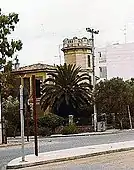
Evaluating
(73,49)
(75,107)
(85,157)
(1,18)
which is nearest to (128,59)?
(73,49)

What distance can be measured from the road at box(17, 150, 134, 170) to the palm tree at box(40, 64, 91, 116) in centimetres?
4492

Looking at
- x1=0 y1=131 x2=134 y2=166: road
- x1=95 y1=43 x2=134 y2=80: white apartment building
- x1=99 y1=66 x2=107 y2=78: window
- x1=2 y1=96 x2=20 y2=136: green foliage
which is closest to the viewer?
x1=0 y1=131 x2=134 y2=166: road

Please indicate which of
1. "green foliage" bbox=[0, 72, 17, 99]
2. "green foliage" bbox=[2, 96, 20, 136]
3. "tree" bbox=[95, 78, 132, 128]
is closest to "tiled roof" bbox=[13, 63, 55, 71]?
"green foliage" bbox=[2, 96, 20, 136]

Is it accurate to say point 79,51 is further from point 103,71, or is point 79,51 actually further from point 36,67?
point 103,71

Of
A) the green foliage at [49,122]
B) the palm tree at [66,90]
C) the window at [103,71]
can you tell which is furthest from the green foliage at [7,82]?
the window at [103,71]

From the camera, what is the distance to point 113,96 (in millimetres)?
61406

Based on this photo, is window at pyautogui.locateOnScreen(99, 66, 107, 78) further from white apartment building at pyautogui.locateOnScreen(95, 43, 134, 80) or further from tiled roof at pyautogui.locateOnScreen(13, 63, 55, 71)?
tiled roof at pyautogui.locateOnScreen(13, 63, 55, 71)

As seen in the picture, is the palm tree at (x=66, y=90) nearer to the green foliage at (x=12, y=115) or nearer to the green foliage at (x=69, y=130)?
the green foliage at (x=12, y=115)

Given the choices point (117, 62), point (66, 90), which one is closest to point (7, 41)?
point (66, 90)

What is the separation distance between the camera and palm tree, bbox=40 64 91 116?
221 feet

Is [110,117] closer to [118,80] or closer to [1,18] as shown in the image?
[118,80]

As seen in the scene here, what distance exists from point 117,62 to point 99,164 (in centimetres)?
8018

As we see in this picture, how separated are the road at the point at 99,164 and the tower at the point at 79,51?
5764 cm

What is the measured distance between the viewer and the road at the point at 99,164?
18216 millimetres
